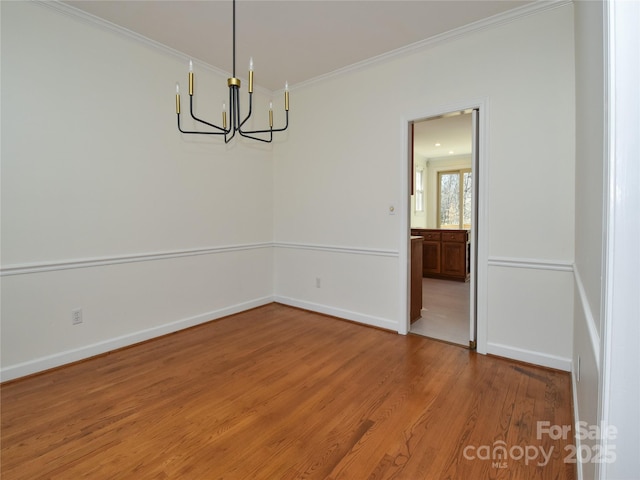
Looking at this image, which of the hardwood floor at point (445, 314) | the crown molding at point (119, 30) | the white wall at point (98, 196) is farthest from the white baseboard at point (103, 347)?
the crown molding at point (119, 30)

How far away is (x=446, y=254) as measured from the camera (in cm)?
615

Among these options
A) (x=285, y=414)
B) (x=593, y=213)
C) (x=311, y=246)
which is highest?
(x=593, y=213)

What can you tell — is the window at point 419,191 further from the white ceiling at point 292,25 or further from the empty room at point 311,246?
the white ceiling at point 292,25

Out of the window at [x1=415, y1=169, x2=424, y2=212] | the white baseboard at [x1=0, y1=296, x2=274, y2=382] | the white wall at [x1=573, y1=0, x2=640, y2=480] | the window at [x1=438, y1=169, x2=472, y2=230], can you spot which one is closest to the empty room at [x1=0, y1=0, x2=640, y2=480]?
the white baseboard at [x1=0, y1=296, x2=274, y2=382]

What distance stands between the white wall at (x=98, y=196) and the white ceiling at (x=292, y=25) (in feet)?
0.93

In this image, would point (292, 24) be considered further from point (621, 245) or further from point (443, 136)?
point (443, 136)

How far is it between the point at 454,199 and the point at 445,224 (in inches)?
28.2

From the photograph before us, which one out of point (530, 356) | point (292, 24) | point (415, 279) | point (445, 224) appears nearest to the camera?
point (530, 356)

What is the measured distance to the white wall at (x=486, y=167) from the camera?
246 centimetres

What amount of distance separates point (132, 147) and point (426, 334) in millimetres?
3431

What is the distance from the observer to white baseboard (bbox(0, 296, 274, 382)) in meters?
2.36

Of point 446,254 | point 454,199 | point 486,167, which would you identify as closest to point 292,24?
point 486,167

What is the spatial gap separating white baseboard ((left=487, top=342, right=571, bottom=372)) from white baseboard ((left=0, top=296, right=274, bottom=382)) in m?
2.85

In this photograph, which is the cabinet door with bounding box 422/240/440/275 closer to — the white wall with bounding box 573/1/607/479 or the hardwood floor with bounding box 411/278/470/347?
the hardwood floor with bounding box 411/278/470/347
